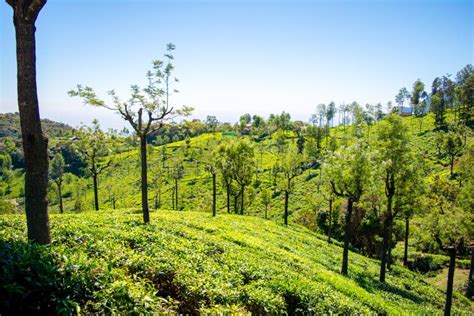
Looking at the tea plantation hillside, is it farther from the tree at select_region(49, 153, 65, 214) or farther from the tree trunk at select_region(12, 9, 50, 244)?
the tree at select_region(49, 153, 65, 214)

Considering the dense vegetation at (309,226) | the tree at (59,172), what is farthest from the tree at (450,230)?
the tree at (59,172)

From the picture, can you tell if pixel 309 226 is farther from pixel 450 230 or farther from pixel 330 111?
pixel 330 111

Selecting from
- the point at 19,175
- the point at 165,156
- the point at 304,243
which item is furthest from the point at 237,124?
the point at 304,243

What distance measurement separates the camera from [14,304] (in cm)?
596

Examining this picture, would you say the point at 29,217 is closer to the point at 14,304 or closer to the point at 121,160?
the point at 14,304

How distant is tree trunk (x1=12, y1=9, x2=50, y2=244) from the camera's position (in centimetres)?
864

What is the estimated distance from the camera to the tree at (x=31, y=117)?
861cm

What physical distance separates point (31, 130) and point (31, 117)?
392 millimetres

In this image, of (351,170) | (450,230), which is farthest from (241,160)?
(450,230)

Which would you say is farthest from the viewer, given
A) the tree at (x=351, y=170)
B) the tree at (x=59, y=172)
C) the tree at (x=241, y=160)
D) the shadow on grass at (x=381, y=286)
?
the tree at (x=59, y=172)

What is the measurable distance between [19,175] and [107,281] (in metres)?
217

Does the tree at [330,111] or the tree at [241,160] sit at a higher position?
the tree at [330,111]

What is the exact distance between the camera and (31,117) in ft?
29.0

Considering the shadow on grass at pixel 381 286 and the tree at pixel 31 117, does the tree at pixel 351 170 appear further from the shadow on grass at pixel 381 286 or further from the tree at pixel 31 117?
the tree at pixel 31 117
